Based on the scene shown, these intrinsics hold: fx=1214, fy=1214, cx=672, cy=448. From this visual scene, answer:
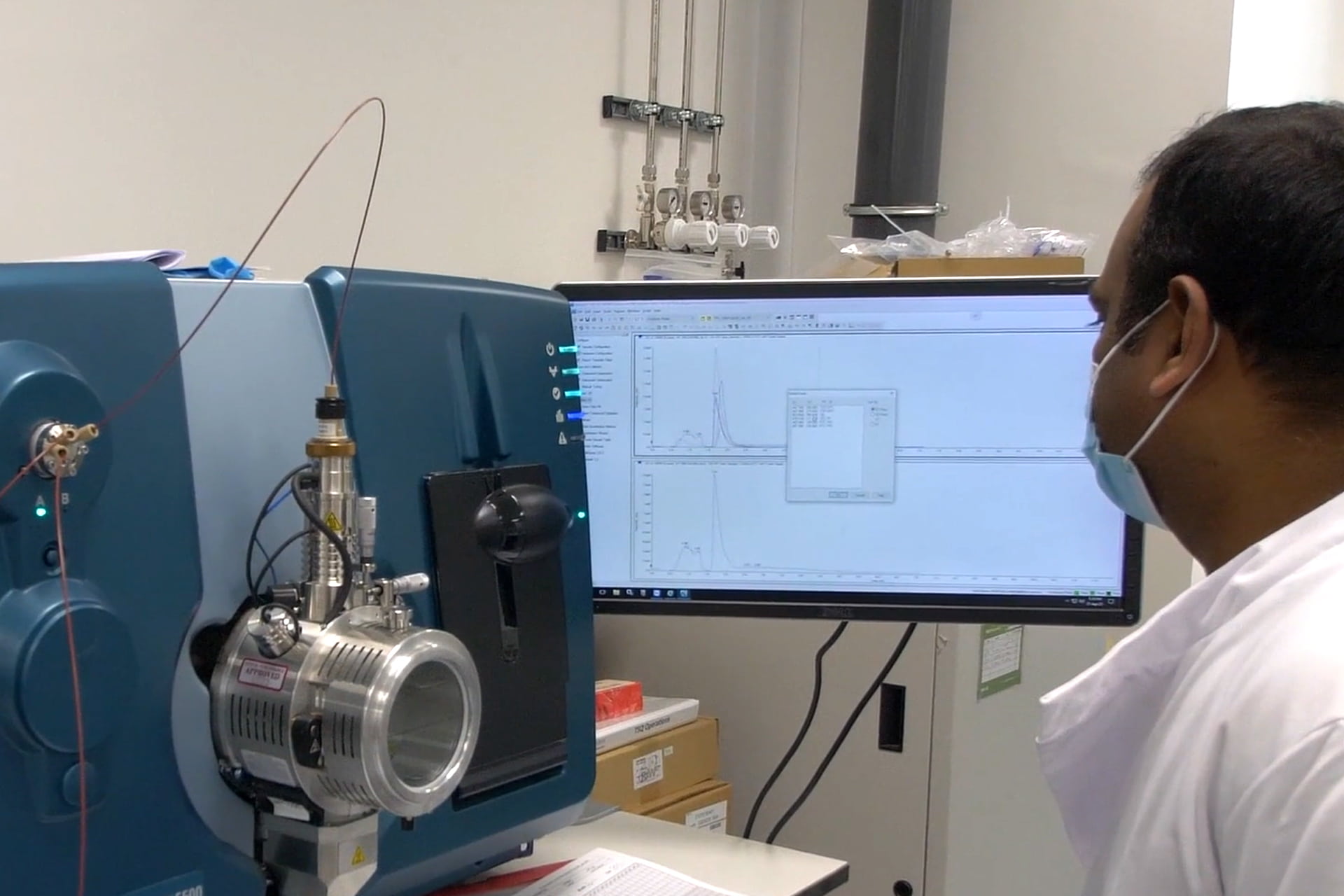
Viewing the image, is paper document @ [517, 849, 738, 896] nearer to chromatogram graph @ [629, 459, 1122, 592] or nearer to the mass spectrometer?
the mass spectrometer

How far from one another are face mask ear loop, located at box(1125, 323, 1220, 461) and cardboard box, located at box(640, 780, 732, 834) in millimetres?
785

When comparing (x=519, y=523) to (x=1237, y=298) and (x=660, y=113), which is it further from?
(x=660, y=113)

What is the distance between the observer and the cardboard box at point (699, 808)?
5.03 ft

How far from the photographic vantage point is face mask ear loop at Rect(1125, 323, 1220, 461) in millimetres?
867

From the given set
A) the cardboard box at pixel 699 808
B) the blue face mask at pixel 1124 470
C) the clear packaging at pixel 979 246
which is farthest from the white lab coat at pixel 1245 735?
the clear packaging at pixel 979 246

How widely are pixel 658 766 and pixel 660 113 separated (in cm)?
119

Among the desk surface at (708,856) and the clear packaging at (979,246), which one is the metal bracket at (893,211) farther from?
the desk surface at (708,856)

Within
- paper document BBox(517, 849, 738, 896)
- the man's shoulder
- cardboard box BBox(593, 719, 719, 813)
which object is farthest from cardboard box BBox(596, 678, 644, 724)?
the man's shoulder

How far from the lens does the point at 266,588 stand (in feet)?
2.77

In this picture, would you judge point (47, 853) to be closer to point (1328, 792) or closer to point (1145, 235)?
point (1328, 792)

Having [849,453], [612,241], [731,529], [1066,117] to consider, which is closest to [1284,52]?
[1066,117]

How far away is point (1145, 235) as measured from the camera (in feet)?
3.04

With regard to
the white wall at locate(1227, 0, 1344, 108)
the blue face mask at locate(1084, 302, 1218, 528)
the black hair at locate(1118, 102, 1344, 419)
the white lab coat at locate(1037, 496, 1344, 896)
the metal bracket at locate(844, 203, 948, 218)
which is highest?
the white wall at locate(1227, 0, 1344, 108)

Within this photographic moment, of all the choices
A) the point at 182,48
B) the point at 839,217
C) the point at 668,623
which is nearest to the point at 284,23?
the point at 182,48
